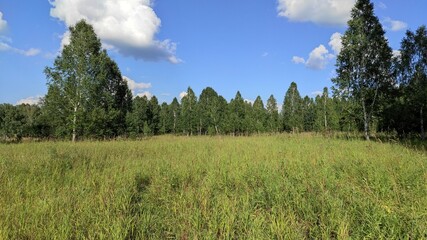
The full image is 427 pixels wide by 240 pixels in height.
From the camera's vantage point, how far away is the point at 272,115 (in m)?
51.8

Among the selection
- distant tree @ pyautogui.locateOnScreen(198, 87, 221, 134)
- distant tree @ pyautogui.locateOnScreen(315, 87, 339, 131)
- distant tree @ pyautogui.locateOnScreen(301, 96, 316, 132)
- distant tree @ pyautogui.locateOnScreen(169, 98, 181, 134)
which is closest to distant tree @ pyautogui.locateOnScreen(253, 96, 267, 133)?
distant tree @ pyautogui.locateOnScreen(198, 87, 221, 134)

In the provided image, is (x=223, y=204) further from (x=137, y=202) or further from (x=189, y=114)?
(x=189, y=114)

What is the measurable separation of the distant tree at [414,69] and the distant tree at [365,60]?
2.60m

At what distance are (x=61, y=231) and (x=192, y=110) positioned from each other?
51912mm

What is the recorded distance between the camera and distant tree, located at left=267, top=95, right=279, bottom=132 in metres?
48.9

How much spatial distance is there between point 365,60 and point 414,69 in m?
5.13

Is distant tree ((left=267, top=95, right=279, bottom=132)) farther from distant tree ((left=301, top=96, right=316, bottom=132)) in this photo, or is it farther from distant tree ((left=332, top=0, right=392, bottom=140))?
distant tree ((left=332, top=0, right=392, bottom=140))

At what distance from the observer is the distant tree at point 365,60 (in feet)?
57.7

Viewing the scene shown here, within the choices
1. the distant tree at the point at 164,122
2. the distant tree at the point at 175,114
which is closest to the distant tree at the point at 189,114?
the distant tree at the point at 175,114

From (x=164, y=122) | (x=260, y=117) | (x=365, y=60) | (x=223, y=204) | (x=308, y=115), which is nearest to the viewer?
(x=223, y=204)

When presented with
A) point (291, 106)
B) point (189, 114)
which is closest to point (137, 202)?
point (189, 114)

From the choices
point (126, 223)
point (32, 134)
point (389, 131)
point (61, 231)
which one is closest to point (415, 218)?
point (126, 223)

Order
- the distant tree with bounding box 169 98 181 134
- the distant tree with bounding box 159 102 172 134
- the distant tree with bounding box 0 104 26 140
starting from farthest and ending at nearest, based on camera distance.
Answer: the distant tree with bounding box 169 98 181 134
the distant tree with bounding box 159 102 172 134
the distant tree with bounding box 0 104 26 140

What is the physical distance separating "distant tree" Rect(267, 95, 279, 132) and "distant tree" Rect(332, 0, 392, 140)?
28817 mm
